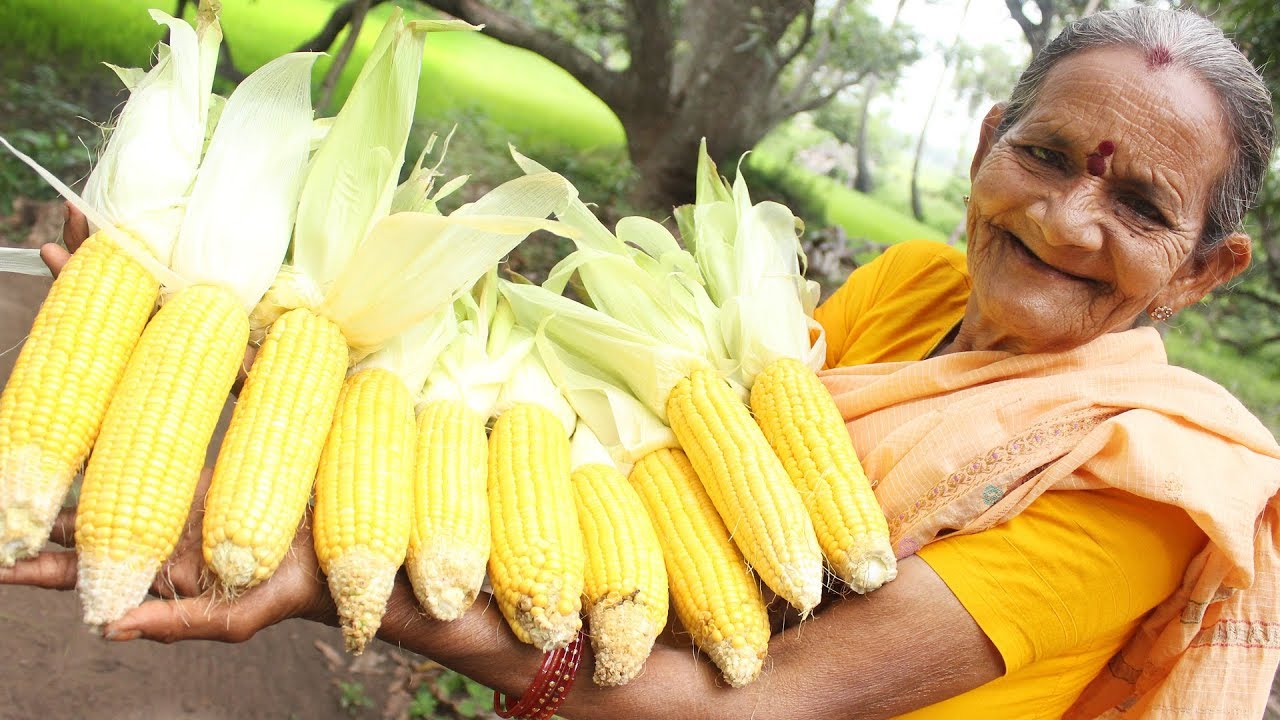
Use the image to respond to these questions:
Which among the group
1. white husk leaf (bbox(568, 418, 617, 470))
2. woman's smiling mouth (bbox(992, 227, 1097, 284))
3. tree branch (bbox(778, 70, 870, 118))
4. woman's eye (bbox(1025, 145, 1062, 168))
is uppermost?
woman's eye (bbox(1025, 145, 1062, 168))

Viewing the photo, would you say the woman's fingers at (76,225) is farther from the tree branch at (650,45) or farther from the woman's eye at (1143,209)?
the tree branch at (650,45)

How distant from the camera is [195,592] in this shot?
1237mm

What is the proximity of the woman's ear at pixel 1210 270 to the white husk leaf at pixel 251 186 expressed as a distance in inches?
69.9

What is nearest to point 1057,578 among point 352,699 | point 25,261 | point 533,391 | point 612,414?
point 612,414

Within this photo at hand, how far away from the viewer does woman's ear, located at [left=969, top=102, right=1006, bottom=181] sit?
6.57 feet

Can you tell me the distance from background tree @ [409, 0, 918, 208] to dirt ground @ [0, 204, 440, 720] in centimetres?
352

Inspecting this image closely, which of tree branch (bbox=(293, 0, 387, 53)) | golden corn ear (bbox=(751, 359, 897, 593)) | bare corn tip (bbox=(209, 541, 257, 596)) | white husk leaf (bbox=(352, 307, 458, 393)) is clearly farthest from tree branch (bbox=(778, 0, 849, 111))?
bare corn tip (bbox=(209, 541, 257, 596))

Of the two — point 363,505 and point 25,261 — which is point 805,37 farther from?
point 363,505

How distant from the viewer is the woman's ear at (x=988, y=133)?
78.9 inches

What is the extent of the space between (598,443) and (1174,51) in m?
1.34

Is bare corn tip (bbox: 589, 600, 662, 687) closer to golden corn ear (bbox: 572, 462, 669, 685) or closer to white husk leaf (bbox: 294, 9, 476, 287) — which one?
golden corn ear (bbox: 572, 462, 669, 685)

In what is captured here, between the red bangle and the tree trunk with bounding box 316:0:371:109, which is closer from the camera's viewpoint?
the red bangle

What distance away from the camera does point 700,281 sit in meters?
2.07

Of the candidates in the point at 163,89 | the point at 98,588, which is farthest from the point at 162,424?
the point at 163,89
